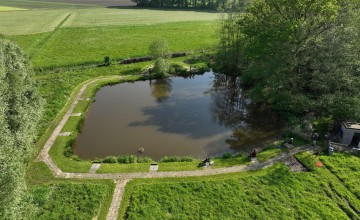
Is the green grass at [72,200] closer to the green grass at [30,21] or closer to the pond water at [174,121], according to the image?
the pond water at [174,121]

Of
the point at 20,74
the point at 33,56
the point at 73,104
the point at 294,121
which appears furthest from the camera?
the point at 33,56

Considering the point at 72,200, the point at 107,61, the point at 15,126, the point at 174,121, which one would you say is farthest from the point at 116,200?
the point at 107,61

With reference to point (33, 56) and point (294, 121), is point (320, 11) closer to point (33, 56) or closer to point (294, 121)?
point (294, 121)

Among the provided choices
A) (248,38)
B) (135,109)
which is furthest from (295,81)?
(135,109)

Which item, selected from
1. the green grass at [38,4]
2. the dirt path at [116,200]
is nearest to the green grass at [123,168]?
the dirt path at [116,200]

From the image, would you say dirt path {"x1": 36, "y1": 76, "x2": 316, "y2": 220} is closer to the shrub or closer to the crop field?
the shrub

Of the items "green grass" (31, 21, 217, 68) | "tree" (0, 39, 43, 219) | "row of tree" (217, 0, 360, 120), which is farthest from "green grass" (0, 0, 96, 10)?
"row of tree" (217, 0, 360, 120)
